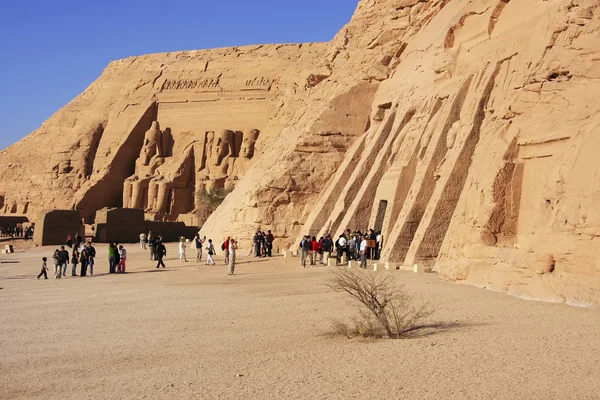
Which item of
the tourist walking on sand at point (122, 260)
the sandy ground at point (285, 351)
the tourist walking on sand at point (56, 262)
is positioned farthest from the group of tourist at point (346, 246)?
the tourist walking on sand at point (56, 262)

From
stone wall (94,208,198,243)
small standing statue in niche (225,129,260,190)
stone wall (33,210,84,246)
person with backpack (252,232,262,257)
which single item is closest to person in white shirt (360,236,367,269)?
person with backpack (252,232,262,257)

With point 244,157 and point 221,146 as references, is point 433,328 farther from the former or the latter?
point 221,146

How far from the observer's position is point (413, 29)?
2347cm

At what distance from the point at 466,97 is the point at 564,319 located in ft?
30.3

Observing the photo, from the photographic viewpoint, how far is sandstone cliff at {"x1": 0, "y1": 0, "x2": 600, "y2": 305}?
35.1ft

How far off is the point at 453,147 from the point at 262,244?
7.35 meters

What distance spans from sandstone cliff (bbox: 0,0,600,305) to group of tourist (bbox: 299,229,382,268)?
1.71 feet

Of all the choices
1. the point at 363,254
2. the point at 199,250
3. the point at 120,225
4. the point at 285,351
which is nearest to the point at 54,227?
the point at 120,225

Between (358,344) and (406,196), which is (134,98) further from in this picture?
(358,344)

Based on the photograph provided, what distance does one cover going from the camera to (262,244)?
835 inches

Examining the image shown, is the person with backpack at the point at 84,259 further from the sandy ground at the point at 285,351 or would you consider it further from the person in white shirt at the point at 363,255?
the person in white shirt at the point at 363,255

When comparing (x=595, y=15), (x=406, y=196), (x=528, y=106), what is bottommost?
(x=406, y=196)

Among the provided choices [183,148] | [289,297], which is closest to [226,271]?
[289,297]

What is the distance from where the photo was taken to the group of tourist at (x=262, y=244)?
68.3ft
